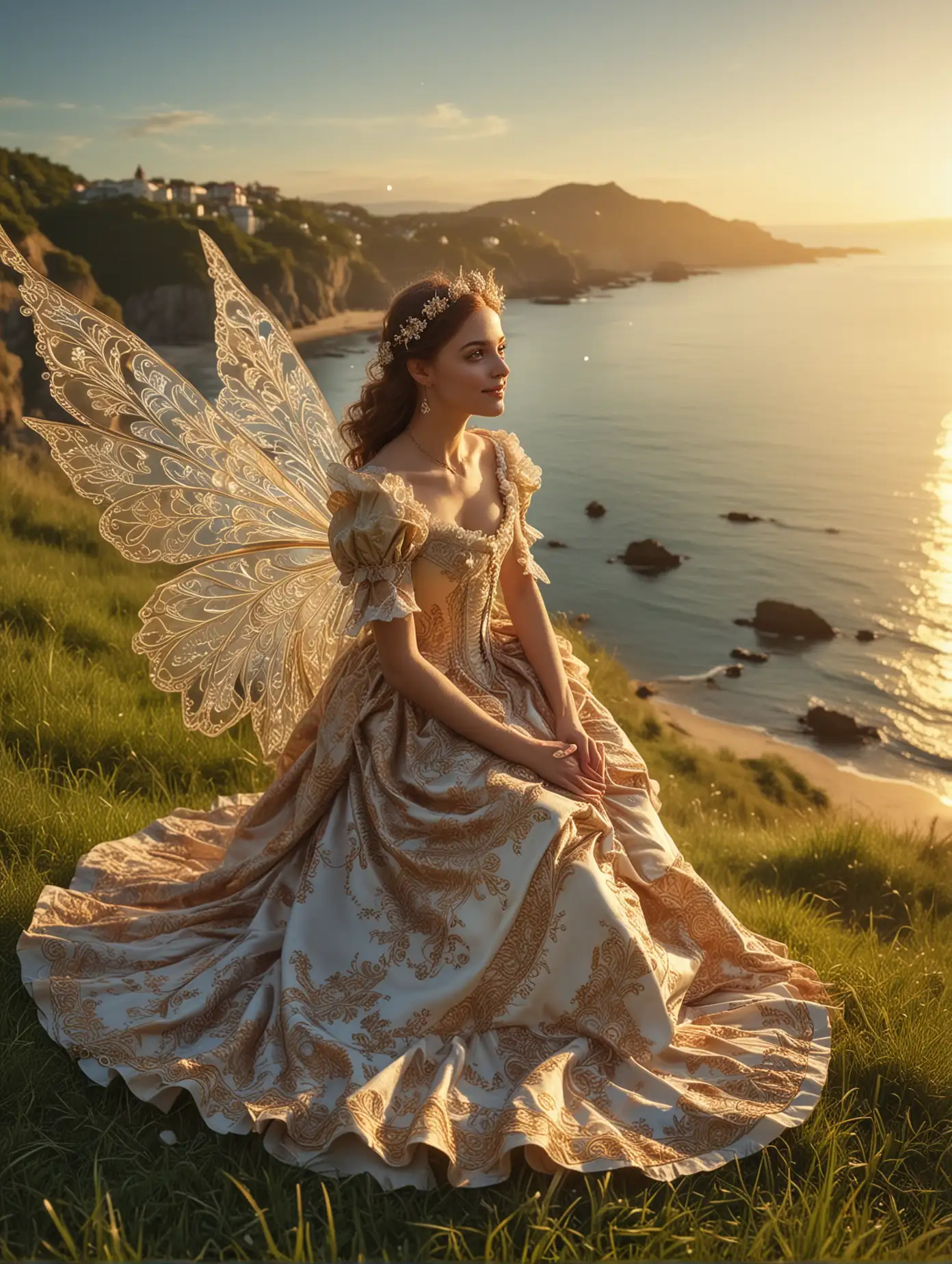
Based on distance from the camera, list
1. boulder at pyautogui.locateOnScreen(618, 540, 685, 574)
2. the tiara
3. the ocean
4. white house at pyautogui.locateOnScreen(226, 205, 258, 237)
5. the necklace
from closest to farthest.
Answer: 1. the tiara
2. the necklace
3. the ocean
4. boulder at pyautogui.locateOnScreen(618, 540, 685, 574)
5. white house at pyautogui.locateOnScreen(226, 205, 258, 237)

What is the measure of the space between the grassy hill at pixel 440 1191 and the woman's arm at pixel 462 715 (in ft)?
3.16

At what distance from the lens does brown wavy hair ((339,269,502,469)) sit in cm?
307

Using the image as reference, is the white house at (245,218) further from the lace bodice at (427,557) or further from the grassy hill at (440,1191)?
the lace bodice at (427,557)

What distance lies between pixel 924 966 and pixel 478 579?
6.38 ft

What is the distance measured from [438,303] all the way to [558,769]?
4.31ft

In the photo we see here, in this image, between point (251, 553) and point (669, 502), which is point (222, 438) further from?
point (669, 502)

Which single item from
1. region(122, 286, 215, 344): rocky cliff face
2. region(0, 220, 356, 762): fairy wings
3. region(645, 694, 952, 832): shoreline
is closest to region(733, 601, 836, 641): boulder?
region(645, 694, 952, 832): shoreline

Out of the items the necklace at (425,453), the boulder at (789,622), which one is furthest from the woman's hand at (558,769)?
the boulder at (789,622)

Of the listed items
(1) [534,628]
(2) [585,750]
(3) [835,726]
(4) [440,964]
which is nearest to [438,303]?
(1) [534,628]

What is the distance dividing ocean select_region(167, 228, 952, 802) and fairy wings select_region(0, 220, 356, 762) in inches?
17.1

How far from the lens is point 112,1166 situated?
2496 mm

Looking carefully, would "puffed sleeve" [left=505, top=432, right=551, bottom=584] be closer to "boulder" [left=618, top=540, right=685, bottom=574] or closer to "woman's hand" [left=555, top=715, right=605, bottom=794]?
"woman's hand" [left=555, top=715, right=605, bottom=794]

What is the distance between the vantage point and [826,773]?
905 centimetres

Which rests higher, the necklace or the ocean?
the necklace
